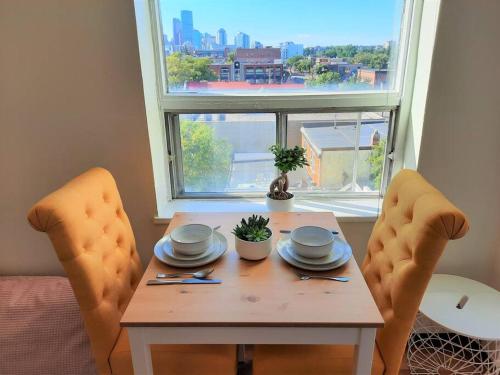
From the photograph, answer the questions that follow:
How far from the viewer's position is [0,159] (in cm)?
169

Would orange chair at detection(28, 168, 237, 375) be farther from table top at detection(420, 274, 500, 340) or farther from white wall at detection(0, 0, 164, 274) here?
table top at detection(420, 274, 500, 340)

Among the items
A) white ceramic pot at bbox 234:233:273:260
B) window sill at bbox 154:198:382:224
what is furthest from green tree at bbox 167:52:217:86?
white ceramic pot at bbox 234:233:273:260

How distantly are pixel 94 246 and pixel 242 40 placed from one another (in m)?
1.11

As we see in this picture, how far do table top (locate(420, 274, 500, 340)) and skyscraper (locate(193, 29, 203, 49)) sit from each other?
1.47 metres

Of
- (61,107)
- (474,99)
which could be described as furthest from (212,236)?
(474,99)

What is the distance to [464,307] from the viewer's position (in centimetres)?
152

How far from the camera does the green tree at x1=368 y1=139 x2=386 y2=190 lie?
188cm

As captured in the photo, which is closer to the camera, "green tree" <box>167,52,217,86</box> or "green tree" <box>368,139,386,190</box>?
"green tree" <box>167,52,217,86</box>

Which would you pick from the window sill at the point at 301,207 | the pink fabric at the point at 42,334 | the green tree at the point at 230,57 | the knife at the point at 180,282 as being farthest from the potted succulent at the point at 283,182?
the pink fabric at the point at 42,334

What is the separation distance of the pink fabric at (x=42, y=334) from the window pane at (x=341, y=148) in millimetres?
1224

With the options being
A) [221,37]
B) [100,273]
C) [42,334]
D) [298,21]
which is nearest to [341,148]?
[298,21]

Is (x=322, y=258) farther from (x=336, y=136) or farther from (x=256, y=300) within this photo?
(x=336, y=136)

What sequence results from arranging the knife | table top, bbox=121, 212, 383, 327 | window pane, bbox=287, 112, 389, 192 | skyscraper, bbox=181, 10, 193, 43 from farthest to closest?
1. window pane, bbox=287, 112, 389, 192
2. skyscraper, bbox=181, 10, 193, 43
3. the knife
4. table top, bbox=121, 212, 383, 327

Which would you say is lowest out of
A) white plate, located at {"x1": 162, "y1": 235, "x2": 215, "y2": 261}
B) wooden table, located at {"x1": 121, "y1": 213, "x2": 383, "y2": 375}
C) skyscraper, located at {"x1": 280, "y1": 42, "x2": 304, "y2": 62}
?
wooden table, located at {"x1": 121, "y1": 213, "x2": 383, "y2": 375}
